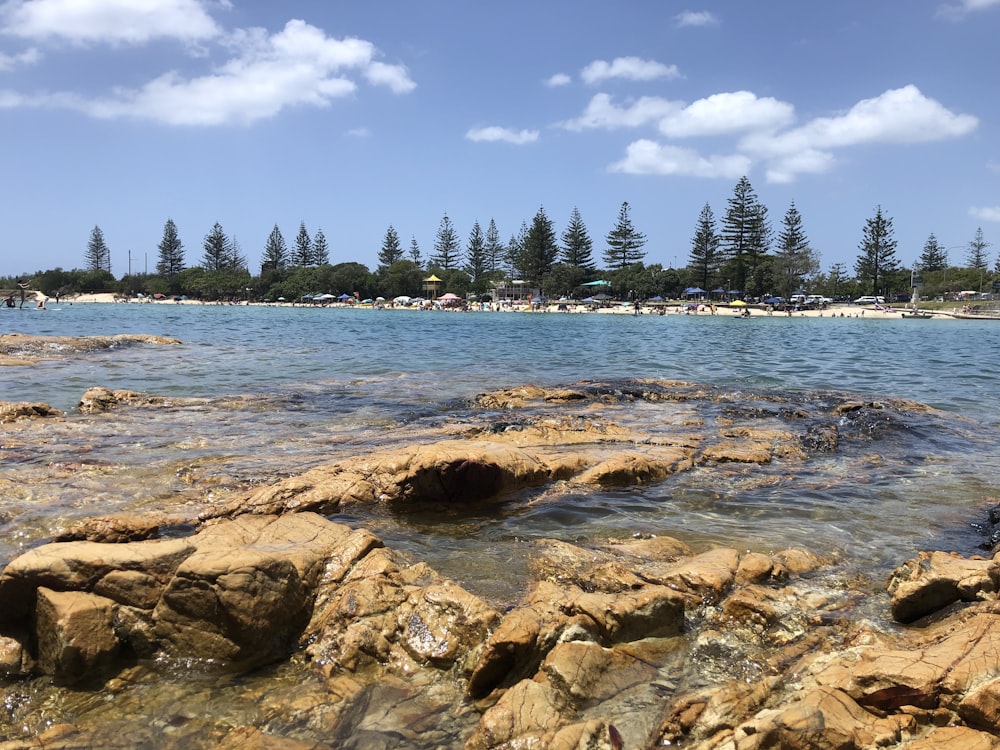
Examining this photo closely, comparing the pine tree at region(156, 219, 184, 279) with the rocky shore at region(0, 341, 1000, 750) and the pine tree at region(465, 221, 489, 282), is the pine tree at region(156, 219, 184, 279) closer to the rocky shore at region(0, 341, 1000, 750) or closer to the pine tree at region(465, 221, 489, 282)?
the pine tree at region(465, 221, 489, 282)

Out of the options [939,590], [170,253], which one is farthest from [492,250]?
[939,590]

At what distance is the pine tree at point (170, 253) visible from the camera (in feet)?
336

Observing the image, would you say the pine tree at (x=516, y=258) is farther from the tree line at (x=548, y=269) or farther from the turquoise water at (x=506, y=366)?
the turquoise water at (x=506, y=366)

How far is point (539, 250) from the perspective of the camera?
3334 inches

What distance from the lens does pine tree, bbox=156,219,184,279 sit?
336 feet

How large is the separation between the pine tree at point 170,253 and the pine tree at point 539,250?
58.2 meters

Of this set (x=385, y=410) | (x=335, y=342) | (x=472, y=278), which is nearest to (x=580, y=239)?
(x=472, y=278)

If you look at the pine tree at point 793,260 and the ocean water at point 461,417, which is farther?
the pine tree at point 793,260

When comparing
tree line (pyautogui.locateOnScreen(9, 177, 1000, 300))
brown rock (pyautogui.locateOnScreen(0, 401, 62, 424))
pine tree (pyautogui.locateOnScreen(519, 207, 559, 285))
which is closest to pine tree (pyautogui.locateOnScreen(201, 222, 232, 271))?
tree line (pyautogui.locateOnScreen(9, 177, 1000, 300))

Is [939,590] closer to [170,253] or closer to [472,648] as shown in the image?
[472,648]

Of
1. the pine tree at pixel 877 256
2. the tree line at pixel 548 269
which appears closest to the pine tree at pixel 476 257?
the tree line at pixel 548 269

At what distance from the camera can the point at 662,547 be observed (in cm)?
471

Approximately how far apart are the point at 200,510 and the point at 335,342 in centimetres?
2231

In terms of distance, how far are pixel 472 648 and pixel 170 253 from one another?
4533 inches
